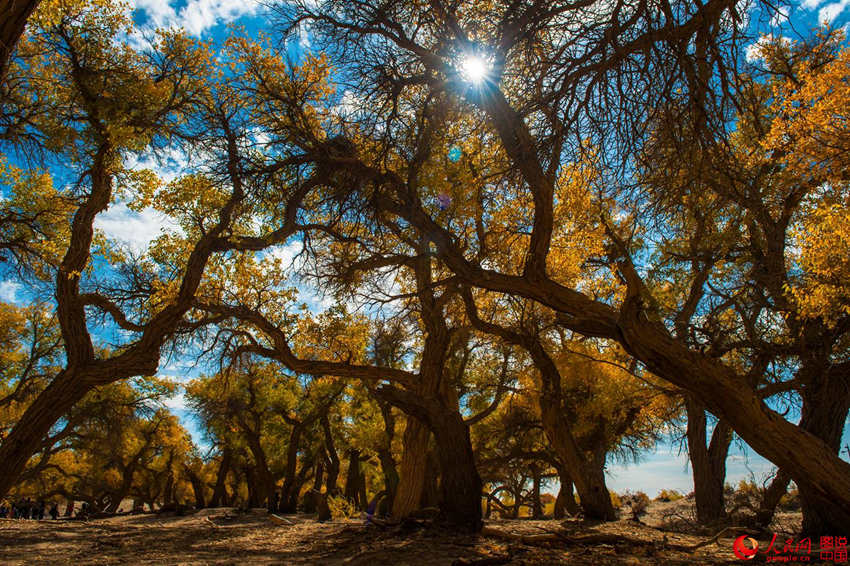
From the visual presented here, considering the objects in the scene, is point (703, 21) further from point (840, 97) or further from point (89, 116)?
point (89, 116)

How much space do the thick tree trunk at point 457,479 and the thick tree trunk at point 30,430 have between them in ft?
20.1

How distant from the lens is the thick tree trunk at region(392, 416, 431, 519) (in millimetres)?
9502

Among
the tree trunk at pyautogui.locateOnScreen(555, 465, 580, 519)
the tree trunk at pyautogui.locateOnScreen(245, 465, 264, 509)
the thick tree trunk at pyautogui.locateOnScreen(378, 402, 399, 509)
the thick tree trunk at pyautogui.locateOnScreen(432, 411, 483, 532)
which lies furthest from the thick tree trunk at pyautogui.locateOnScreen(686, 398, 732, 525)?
the tree trunk at pyautogui.locateOnScreen(245, 465, 264, 509)

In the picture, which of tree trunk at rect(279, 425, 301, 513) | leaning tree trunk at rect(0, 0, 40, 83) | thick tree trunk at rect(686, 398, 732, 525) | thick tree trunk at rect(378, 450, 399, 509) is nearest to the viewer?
leaning tree trunk at rect(0, 0, 40, 83)

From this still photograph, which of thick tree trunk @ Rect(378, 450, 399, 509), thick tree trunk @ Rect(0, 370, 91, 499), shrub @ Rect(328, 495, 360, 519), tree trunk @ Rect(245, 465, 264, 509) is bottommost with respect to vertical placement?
tree trunk @ Rect(245, 465, 264, 509)

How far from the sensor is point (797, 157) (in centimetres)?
755

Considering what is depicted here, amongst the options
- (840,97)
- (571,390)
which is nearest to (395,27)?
(840,97)

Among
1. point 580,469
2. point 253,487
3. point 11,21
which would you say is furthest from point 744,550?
point 253,487

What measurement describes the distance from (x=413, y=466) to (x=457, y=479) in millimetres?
2477

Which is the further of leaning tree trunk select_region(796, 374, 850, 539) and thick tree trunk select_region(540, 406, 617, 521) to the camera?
thick tree trunk select_region(540, 406, 617, 521)

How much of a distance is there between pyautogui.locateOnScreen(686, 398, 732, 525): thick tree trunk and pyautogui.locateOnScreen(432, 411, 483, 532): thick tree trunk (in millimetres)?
7096

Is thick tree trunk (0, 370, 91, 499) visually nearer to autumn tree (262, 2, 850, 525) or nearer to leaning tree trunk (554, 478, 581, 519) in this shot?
autumn tree (262, 2, 850, 525)

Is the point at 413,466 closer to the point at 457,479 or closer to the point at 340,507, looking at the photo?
the point at 457,479

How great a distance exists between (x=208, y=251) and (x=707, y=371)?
793 cm
